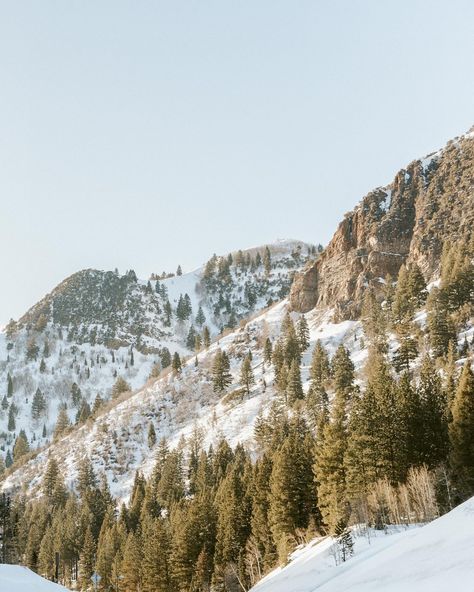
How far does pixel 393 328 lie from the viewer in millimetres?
95125

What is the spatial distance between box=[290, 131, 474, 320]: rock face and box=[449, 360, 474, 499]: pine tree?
75.5 meters

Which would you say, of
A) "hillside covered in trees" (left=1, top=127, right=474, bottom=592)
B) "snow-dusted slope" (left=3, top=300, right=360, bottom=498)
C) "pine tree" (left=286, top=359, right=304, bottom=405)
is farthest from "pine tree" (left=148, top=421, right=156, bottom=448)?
"pine tree" (left=286, top=359, right=304, bottom=405)

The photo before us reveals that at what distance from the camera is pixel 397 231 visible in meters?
131

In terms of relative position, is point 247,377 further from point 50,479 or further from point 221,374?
point 50,479

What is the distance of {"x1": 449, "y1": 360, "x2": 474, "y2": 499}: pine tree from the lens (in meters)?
38.4

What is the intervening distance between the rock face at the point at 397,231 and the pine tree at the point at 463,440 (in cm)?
7552

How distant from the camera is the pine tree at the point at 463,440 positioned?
38375 mm

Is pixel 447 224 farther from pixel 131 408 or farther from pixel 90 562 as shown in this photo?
pixel 90 562

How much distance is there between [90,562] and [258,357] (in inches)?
2509

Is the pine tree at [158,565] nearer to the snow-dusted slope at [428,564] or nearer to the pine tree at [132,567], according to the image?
the pine tree at [132,567]

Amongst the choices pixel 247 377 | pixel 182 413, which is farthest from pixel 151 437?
pixel 247 377

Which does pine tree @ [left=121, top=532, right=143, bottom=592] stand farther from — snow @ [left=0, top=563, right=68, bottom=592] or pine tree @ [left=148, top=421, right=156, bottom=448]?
pine tree @ [left=148, top=421, right=156, bottom=448]

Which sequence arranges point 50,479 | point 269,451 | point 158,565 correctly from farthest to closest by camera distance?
point 50,479 → point 269,451 → point 158,565

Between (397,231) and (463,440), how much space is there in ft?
321
